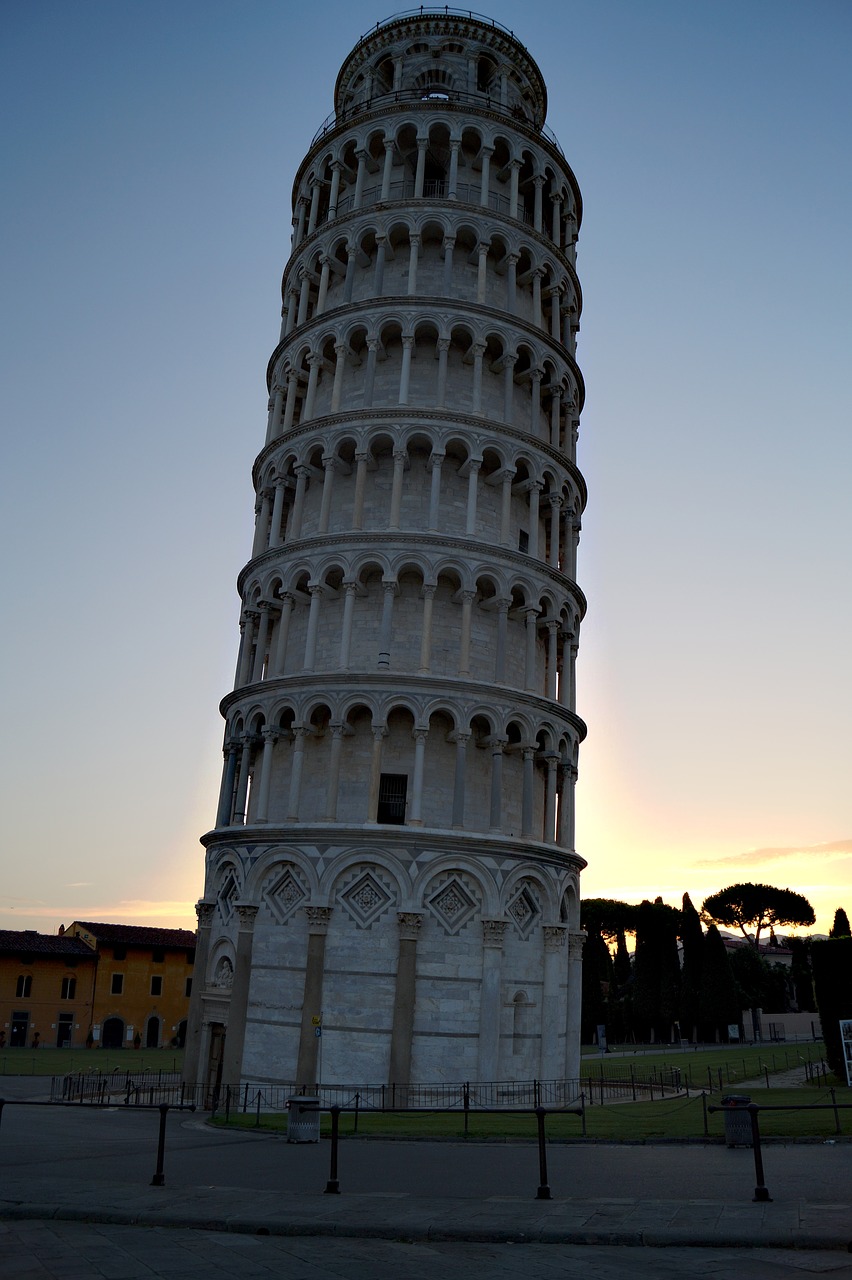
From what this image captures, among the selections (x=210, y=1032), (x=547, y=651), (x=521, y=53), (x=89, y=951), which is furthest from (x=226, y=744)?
(x=89, y=951)

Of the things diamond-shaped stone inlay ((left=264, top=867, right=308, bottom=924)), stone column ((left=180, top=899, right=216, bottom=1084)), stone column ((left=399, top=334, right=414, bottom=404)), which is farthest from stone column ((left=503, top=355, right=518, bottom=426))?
stone column ((left=180, top=899, right=216, bottom=1084))

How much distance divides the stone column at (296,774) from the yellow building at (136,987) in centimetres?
5546

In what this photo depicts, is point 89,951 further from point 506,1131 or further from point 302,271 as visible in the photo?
point 506,1131

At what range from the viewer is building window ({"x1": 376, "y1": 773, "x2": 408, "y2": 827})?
3491 cm

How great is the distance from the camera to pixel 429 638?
118 ft

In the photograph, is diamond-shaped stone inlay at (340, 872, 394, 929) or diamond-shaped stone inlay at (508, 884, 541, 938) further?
diamond-shaped stone inlay at (508, 884, 541, 938)

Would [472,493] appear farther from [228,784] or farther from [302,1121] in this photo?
[302,1121]

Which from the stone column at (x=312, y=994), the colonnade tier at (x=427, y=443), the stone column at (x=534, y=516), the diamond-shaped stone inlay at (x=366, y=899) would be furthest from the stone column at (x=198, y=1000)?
the stone column at (x=534, y=516)

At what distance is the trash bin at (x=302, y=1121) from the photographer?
2095cm

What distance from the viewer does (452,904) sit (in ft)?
109

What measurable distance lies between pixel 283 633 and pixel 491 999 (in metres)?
15.1

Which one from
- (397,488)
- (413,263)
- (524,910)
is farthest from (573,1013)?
(413,263)

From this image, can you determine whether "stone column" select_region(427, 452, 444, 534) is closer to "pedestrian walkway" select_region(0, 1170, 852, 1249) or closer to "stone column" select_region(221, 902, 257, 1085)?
"stone column" select_region(221, 902, 257, 1085)

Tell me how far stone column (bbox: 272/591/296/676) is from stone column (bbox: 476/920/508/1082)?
12.0 meters
